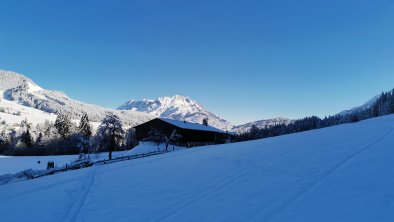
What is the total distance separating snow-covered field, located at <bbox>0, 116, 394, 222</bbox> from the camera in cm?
910

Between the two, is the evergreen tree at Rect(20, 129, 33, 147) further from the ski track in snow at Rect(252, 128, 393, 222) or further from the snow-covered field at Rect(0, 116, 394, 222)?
the ski track in snow at Rect(252, 128, 393, 222)

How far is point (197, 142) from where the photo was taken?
246ft

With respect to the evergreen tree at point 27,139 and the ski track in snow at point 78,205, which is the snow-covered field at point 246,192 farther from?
the evergreen tree at point 27,139

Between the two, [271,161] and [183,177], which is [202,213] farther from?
[271,161]

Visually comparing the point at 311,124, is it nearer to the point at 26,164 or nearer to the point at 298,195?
the point at 26,164

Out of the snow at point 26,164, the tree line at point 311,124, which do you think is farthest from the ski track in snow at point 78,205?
the tree line at point 311,124

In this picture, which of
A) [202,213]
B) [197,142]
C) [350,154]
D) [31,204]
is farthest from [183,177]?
[197,142]

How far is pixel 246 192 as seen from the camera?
455 inches

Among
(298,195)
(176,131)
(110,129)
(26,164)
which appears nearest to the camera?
(298,195)

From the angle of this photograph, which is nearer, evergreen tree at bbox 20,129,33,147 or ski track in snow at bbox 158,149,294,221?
ski track in snow at bbox 158,149,294,221

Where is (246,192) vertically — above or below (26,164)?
above

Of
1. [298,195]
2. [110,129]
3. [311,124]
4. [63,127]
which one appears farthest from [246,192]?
[311,124]

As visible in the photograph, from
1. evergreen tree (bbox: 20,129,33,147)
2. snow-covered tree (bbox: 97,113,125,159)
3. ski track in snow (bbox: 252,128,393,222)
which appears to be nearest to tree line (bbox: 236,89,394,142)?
snow-covered tree (bbox: 97,113,125,159)

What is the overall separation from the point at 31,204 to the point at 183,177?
712 cm
